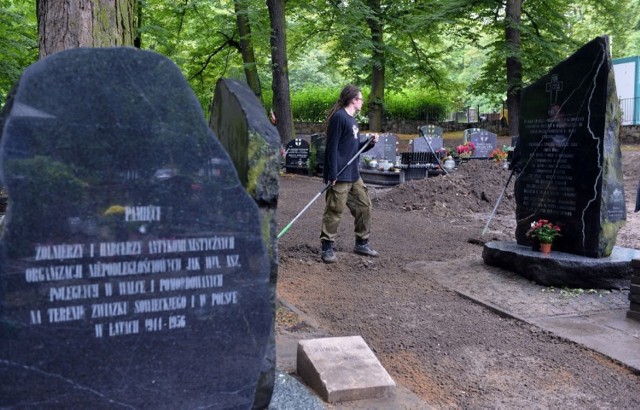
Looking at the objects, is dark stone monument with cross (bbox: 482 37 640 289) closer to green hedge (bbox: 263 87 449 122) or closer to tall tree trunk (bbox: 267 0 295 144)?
→ tall tree trunk (bbox: 267 0 295 144)

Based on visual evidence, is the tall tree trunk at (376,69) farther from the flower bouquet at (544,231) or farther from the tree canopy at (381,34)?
the flower bouquet at (544,231)

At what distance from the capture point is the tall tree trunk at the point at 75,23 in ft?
16.2

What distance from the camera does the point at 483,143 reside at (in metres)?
19.8

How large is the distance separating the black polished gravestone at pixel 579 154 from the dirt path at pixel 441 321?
32.1 inches

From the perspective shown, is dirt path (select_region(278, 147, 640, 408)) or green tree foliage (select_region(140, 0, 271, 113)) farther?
green tree foliage (select_region(140, 0, 271, 113))

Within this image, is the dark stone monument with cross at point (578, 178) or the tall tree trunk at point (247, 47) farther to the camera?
the tall tree trunk at point (247, 47)

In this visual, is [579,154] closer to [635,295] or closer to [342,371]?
[635,295]

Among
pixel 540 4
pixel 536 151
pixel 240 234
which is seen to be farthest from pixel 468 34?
pixel 240 234

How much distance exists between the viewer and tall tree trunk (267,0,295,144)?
1925 centimetres

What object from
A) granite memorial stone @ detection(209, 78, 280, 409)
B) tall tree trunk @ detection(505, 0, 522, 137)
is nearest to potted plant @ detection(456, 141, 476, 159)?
tall tree trunk @ detection(505, 0, 522, 137)

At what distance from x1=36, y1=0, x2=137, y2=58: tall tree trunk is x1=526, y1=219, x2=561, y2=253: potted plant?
485cm

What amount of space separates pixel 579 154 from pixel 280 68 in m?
14.1

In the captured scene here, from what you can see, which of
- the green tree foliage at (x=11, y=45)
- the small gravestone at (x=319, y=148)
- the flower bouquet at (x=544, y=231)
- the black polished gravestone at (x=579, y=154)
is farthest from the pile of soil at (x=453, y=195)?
the green tree foliage at (x=11, y=45)

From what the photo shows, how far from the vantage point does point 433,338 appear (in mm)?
5094
